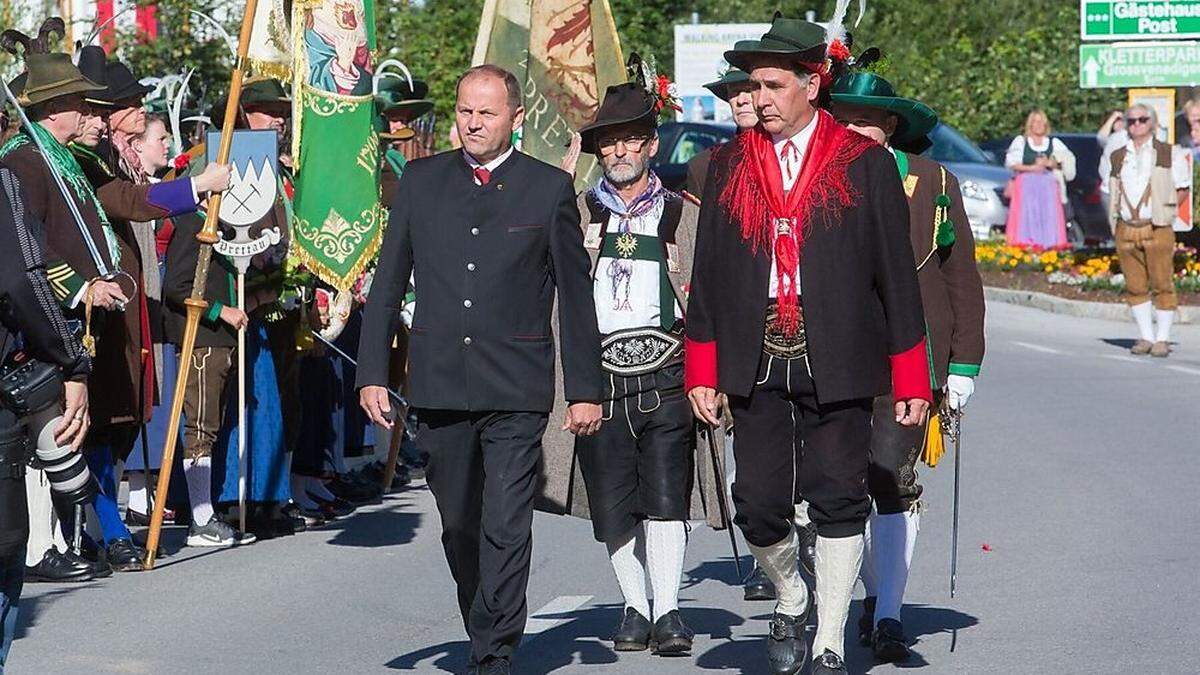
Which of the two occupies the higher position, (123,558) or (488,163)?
(488,163)

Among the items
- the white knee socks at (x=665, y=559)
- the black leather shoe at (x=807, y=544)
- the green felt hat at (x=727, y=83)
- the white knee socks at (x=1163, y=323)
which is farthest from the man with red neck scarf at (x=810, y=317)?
the white knee socks at (x=1163, y=323)

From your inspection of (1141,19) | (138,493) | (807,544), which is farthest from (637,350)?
(1141,19)

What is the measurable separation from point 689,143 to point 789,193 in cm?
2028

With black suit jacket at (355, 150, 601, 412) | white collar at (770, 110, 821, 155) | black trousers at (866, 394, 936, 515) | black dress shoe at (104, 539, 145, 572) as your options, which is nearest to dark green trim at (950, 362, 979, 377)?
black trousers at (866, 394, 936, 515)

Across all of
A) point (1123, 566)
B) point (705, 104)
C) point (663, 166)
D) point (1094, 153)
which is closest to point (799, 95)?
Answer: point (1123, 566)

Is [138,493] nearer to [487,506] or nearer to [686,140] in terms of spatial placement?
[487,506]

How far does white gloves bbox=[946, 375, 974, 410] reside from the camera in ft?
25.6

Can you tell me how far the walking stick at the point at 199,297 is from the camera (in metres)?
9.78

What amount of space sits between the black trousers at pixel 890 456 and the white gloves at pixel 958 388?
0.15 metres

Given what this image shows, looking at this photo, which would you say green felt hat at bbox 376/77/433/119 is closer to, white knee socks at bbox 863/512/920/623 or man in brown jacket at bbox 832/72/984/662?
man in brown jacket at bbox 832/72/984/662

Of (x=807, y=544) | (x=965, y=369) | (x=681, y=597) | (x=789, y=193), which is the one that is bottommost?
(x=681, y=597)

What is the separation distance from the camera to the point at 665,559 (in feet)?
26.4

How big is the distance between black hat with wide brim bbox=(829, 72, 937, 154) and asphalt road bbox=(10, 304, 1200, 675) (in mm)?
1769

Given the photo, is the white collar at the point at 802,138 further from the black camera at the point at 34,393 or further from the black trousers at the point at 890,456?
the black camera at the point at 34,393
